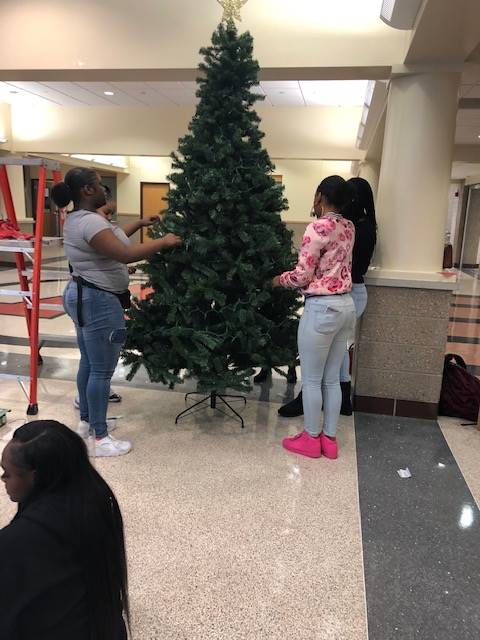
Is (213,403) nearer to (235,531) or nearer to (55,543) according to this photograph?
(235,531)

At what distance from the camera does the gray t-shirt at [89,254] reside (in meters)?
2.37

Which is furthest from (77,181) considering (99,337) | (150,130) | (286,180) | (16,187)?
(286,180)

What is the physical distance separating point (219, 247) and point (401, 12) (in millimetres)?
1601

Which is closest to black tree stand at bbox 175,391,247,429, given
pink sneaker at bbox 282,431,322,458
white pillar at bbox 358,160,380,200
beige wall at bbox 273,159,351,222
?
pink sneaker at bbox 282,431,322,458

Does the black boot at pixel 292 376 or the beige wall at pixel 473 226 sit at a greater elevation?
the beige wall at pixel 473 226

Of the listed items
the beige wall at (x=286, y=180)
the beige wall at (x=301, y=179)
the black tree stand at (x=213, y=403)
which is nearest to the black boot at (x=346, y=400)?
the black tree stand at (x=213, y=403)

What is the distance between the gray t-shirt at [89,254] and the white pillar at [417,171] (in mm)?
1768

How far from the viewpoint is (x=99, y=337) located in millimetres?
2518

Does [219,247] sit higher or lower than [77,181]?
lower

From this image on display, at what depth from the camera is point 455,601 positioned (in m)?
1.68

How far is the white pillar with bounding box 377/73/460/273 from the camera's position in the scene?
3.11 m

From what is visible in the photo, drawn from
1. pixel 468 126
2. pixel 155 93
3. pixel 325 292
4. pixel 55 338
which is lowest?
pixel 55 338

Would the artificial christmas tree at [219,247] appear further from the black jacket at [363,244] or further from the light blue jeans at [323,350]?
the black jacket at [363,244]

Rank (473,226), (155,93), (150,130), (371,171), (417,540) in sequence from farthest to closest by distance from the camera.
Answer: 1. (473,226)
2. (150,130)
3. (371,171)
4. (155,93)
5. (417,540)
